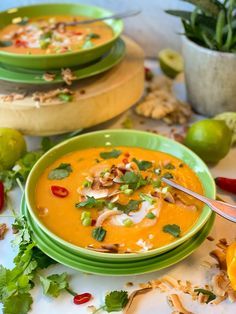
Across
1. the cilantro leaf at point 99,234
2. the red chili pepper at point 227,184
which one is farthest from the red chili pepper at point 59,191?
the red chili pepper at point 227,184

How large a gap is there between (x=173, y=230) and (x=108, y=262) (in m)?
0.11

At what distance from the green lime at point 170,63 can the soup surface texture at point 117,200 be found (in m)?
0.45

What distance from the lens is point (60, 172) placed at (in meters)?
0.88

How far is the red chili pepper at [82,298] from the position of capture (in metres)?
0.73

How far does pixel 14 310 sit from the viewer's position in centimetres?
71

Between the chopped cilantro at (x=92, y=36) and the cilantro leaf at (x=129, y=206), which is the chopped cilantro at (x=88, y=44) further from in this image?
the cilantro leaf at (x=129, y=206)

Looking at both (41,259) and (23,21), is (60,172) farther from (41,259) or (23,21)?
(23,21)

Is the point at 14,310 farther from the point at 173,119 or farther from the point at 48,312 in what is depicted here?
the point at 173,119

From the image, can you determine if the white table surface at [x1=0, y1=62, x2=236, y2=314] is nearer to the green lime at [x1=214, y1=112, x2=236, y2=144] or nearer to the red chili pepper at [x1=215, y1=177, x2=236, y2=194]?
the red chili pepper at [x1=215, y1=177, x2=236, y2=194]

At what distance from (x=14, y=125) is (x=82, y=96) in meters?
0.15

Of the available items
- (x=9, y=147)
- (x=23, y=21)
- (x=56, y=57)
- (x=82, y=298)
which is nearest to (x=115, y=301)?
(x=82, y=298)

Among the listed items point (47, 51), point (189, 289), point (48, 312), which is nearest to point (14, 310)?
point (48, 312)

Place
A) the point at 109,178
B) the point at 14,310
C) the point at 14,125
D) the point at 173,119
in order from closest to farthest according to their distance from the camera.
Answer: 1. the point at 14,310
2. the point at 109,178
3. the point at 14,125
4. the point at 173,119

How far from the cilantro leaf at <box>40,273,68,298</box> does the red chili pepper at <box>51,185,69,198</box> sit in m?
0.13
